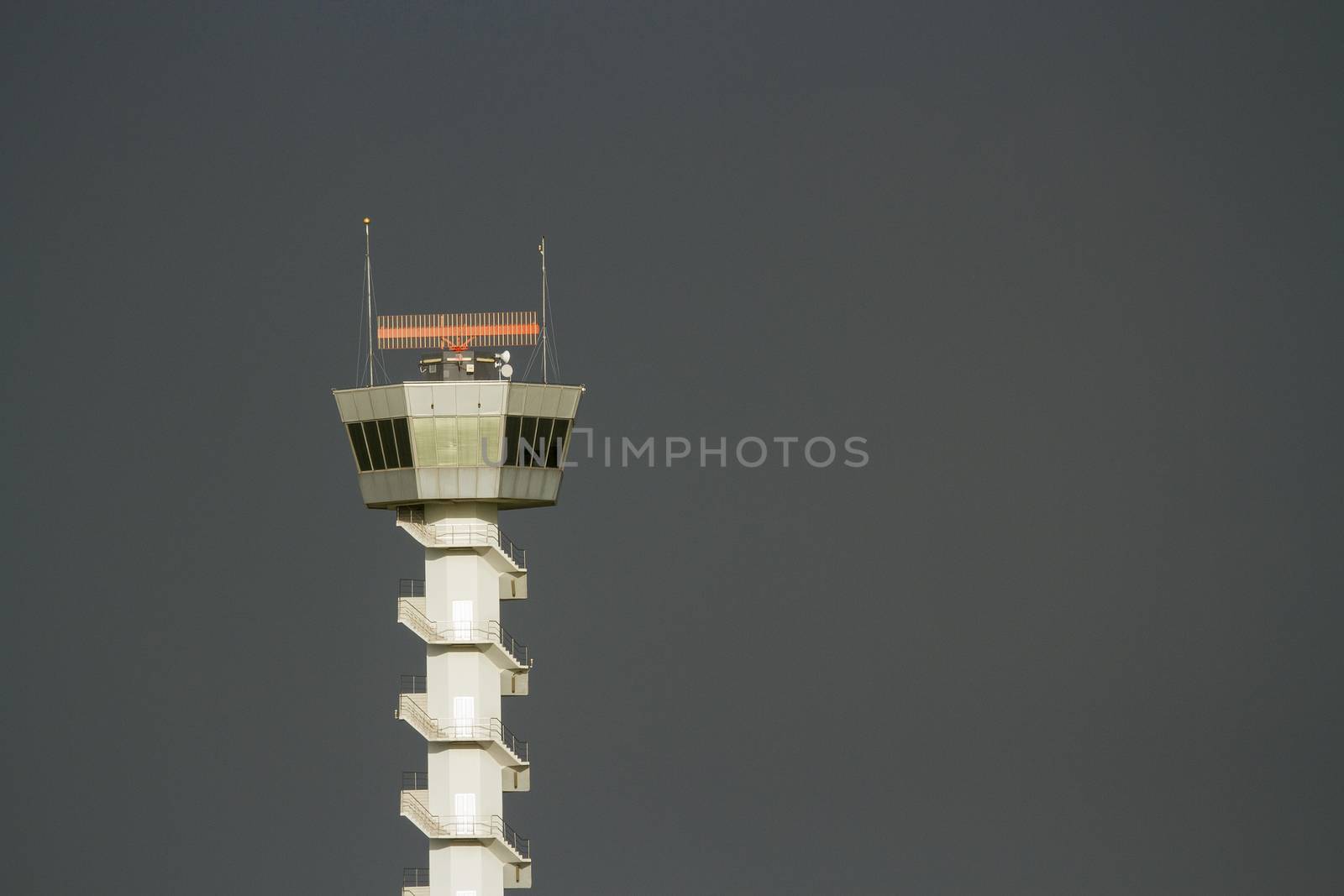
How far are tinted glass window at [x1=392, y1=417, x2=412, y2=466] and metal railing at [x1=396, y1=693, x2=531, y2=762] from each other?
7393mm

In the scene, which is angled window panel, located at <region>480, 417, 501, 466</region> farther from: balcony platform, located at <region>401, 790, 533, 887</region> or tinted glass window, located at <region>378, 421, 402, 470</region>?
balcony platform, located at <region>401, 790, 533, 887</region>

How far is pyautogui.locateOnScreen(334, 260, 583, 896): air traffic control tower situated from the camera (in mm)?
66312

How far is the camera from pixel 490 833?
6606 centimetres

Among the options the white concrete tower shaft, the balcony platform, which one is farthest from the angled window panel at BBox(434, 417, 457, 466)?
the balcony platform

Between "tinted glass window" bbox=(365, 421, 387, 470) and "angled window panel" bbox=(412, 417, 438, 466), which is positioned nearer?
"angled window panel" bbox=(412, 417, 438, 466)

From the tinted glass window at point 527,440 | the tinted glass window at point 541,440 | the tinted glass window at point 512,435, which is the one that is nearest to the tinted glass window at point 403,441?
the tinted glass window at point 512,435

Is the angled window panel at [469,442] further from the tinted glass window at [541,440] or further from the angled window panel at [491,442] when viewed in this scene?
the tinted glass window at [541,440]

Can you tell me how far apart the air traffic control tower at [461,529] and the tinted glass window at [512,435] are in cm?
5

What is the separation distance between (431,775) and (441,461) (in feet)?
32.1

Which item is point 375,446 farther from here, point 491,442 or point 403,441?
point 491,442

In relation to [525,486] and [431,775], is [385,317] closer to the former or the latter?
[525,486]

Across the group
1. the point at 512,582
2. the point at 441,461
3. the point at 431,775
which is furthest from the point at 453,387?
the point at 431,775

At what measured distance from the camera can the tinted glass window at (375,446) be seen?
220ft

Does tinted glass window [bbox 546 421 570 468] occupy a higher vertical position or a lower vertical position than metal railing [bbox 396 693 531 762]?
higher
